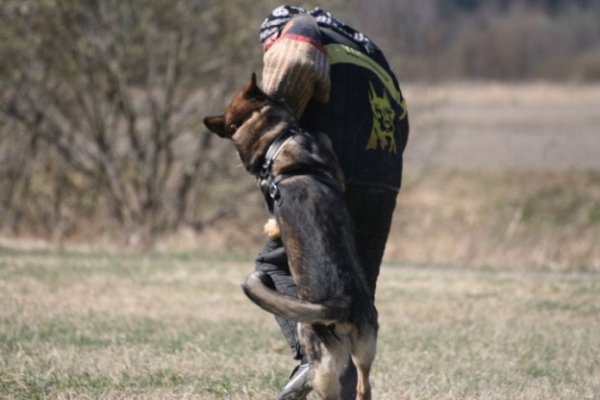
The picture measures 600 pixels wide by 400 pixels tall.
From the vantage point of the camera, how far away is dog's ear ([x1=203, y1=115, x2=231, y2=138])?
4871mm

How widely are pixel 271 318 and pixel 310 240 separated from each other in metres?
4.63

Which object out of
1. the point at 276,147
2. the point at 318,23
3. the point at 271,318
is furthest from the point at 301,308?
the point at 271,318

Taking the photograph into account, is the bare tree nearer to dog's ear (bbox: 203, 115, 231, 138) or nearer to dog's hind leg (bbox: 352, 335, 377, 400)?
dog's ear (bbox: 203, 115, 231, 138)

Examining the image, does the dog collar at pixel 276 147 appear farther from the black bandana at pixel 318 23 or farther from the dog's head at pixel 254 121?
the black bandana at pixel 318 23

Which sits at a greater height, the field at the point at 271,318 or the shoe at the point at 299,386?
the shoe at the point at 299,386

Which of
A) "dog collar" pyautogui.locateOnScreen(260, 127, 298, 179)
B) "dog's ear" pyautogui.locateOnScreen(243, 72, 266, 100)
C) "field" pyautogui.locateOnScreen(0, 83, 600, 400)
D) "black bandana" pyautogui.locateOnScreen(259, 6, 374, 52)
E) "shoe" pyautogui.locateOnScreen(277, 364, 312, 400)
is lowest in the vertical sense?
"field" pyautogui.locateOnScreen(0, 83, 600, 400)

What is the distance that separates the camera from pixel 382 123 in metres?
5.25

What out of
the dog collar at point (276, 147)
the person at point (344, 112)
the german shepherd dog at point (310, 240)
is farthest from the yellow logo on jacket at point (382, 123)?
the dog collar at point (276, 147)

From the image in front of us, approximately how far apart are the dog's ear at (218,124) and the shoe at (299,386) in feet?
3.67

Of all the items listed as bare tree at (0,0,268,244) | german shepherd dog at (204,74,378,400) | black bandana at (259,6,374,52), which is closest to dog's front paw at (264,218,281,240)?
german shepherd dog at (204,74,378,400)

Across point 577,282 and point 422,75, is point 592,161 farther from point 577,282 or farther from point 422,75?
point 577,282

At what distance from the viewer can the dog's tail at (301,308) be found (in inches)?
181

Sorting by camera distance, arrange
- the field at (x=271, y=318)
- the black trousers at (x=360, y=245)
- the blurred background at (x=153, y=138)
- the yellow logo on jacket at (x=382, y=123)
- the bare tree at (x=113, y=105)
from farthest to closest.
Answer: the bare tree at (x=113, y=105) < the blurred background at (x=153, y=138) < the field at (x=271, y=318) < the yellow logo on jacket at (x=382, y=123) < the black trousers at (x=360, y=245)

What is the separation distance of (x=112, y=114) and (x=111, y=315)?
28.4 ft
